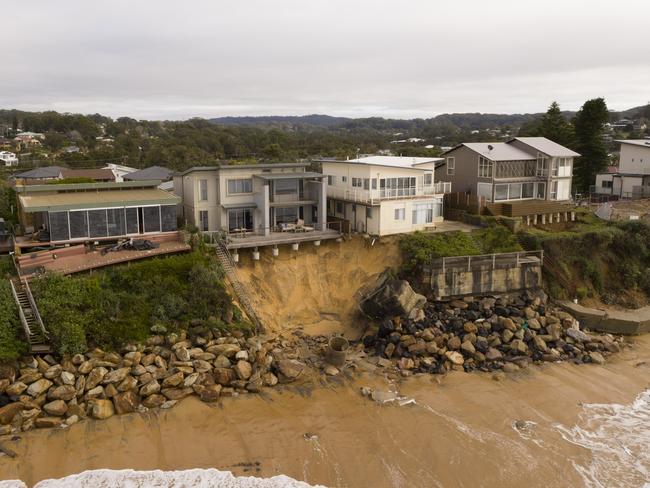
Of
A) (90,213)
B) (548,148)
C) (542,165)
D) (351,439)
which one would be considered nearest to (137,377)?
(351,439)

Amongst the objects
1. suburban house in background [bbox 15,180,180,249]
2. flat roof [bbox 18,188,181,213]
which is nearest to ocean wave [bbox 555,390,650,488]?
suburban house in background [bbox 15,180,180,249]

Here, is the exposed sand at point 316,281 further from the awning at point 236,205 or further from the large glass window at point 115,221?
the large glass window at point 115,221

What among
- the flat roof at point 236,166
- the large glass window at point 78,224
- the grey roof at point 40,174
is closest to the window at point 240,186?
the flat roof at point 236,166

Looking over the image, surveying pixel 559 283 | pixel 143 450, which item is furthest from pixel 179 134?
pixel 143 450

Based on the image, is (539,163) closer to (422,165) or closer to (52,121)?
(422,165)

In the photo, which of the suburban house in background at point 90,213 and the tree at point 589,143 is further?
the tree at point 589,143
